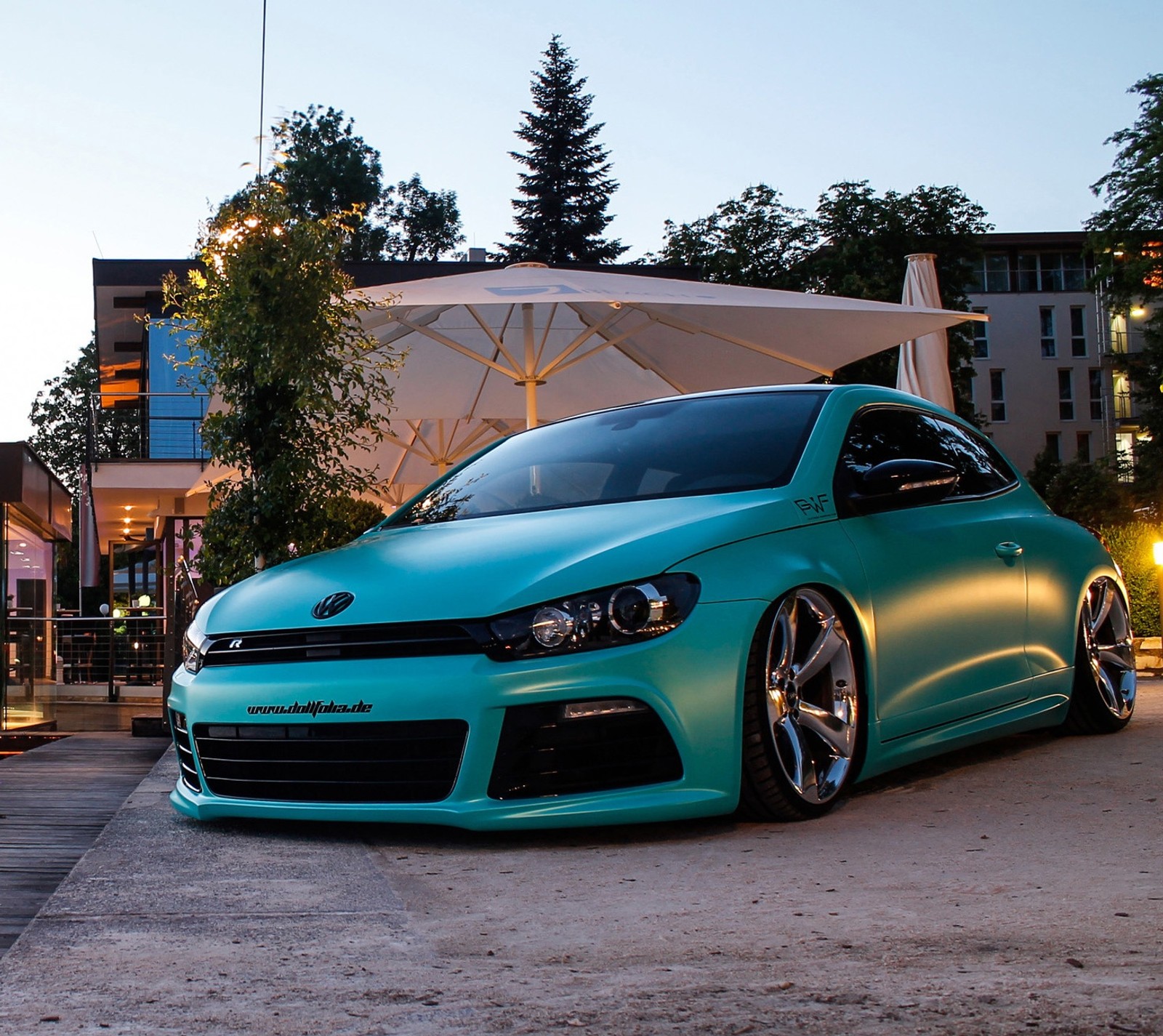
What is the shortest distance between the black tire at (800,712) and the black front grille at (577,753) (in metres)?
0.27

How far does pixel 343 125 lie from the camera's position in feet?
210

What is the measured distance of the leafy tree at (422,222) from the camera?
217ft

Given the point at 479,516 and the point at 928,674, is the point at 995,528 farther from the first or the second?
the point at 479,516

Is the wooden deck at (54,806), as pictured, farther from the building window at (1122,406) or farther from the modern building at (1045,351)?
the building window at (1122,406)

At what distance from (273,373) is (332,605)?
166 inches

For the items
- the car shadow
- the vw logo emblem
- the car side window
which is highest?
the car side window

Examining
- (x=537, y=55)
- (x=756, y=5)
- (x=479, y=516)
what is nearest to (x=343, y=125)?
(x=537, y=55)

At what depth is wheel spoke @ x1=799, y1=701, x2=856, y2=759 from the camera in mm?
4215

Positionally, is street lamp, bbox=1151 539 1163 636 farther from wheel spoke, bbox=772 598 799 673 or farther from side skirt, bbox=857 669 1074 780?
wheel spoke, bbox=772 598 799 673

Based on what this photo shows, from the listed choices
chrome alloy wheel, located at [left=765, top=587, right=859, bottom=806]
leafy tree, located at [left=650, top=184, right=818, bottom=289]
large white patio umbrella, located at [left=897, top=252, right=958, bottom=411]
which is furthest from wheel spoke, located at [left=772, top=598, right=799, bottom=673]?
leafy tree, located at [left=650, top=184, right=818, bottom=289]

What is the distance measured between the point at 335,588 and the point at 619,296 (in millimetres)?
4922

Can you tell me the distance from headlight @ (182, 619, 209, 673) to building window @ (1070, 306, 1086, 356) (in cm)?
6720

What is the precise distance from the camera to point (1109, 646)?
20.0ft

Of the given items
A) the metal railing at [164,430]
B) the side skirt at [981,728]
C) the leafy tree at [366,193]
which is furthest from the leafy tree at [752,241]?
the side skirt at [981,728]
